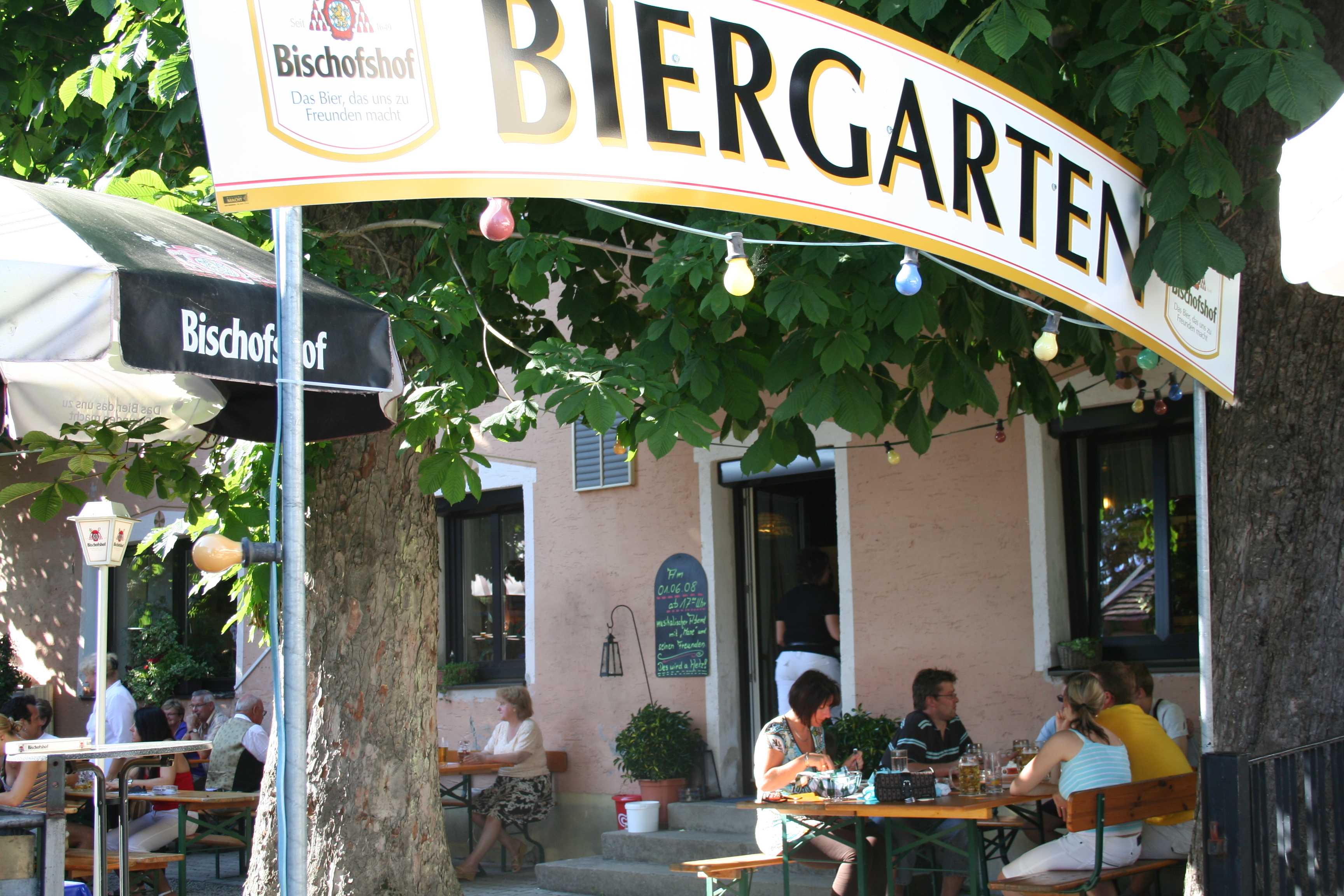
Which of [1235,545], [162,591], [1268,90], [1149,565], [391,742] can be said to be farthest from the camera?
[162,591]

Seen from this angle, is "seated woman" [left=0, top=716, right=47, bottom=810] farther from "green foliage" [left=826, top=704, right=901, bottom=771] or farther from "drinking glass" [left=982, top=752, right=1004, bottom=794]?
"drinking glass" [left=982, top=752, right=1004, bottom=794]

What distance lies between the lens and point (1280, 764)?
4414mm

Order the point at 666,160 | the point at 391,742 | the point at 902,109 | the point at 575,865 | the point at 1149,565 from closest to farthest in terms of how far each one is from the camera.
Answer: the point at 666,160, the point at 902,109, the point at 391,742, the point at 1149,565, the point at 575,865

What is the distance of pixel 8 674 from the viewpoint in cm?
1391

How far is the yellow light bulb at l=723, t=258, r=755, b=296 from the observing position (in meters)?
3.80

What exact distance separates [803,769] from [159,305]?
13.7ft

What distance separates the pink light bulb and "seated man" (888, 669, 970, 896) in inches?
172

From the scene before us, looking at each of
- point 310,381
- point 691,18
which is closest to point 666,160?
point 691,18

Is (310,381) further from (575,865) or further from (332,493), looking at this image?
(575,865)

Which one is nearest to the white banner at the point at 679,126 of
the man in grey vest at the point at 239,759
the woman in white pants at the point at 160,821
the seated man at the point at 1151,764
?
the seated man at the point at 1151,764

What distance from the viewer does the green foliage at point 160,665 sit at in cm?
1270

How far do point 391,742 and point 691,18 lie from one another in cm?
359

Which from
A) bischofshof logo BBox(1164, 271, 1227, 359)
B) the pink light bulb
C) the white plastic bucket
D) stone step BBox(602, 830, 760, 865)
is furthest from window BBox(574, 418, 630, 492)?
the pink light bulb

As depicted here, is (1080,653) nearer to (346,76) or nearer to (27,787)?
(27,787)
